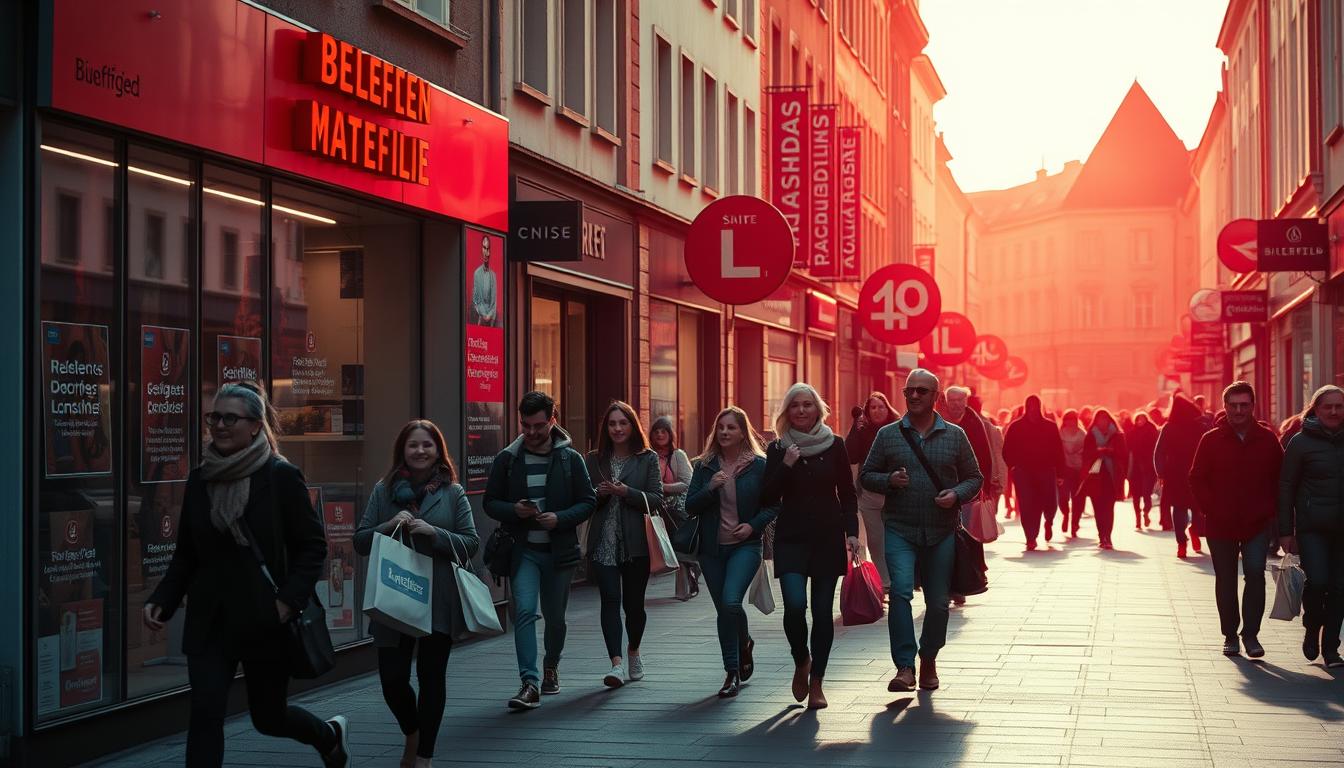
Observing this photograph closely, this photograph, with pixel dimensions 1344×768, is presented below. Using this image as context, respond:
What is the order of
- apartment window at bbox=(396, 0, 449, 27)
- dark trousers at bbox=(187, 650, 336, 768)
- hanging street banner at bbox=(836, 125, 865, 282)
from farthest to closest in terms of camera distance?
1. hanging street banner at bbox=(836, 125, 865, 282)
2. apartment window at bbox=(396, 0, 449, 27)
3. dark trousers at bbox=(187, 650, 336, 768)

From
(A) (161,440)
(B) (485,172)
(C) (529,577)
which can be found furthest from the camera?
(B) (485,172)

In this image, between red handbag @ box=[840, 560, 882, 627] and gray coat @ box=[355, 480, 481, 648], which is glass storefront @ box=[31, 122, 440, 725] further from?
red handbag @ box=[840, 560, 882, 627]

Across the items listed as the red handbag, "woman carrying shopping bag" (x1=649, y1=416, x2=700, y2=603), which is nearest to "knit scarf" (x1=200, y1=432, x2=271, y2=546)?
the red handbag

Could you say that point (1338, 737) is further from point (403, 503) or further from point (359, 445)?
point (359, 445)

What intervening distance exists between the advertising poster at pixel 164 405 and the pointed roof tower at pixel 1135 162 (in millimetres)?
98253

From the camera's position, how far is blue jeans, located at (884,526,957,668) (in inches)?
430

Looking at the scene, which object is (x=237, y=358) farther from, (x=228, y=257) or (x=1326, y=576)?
(x=1326, y=576)

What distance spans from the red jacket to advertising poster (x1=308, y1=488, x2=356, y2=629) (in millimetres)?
5723

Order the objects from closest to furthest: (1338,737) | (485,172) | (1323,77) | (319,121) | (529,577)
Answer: (1338,737), (529,577), (319,121), (485,172), (1323,77)

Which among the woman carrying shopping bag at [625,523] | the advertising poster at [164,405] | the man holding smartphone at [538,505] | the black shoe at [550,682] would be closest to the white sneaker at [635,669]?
the woman carrying shopping bag at [625,523]

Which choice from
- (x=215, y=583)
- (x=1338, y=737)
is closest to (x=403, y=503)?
(x=215, y=583)

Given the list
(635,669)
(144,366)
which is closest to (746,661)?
(635,669)

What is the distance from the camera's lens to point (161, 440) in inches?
392

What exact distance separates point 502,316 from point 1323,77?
13.5 metres
